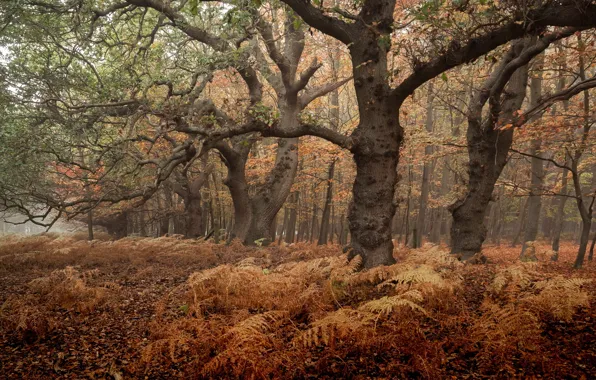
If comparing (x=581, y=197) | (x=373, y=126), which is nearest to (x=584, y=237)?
(x=581, y=197)

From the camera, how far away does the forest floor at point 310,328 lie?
3.30m

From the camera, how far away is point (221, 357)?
3.32 m

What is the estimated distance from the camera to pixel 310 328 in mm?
3902

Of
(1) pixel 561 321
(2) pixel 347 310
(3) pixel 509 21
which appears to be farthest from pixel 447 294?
(3) pixel 509 21

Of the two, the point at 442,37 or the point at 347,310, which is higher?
the point at 442,37

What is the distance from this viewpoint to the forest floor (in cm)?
330

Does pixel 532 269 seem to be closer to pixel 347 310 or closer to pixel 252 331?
pixel 347 310

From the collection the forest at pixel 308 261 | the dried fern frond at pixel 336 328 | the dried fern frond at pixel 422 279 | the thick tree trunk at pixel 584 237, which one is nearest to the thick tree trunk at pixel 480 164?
the forest at pixel 308 261

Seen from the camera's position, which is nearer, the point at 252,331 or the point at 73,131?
the point at 252,331

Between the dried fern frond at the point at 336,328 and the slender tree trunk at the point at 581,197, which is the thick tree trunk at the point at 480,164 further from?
the dried fern frond at the point at 336,328

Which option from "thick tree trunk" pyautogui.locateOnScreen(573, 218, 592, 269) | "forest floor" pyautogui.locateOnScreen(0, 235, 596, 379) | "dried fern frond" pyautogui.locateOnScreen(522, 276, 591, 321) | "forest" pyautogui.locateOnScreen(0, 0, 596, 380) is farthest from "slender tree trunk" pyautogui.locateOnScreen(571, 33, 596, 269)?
"dried fern frond" pyautogui.locateOnScreen(522, 276, 591, 321)

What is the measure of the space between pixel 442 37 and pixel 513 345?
4.80 metres

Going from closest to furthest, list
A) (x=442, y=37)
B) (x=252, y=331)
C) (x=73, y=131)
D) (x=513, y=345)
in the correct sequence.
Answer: (x=513, y=345) < (x=252, y=331) < (x=442, y=37) < (x=73, y=131)

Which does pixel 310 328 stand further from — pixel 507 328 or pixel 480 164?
pixel 480 164
